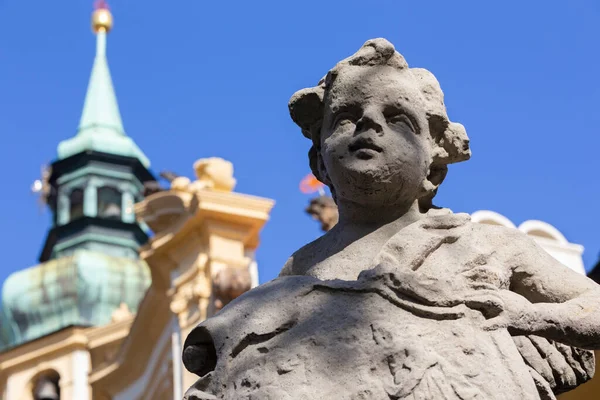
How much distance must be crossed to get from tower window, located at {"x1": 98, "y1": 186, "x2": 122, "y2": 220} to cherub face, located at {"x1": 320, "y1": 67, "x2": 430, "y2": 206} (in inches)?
1691

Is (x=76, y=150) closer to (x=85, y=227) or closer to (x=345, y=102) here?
(x=85, y=227)

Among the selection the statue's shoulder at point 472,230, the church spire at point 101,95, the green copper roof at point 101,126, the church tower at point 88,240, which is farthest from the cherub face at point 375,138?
the church spire at point 101,95

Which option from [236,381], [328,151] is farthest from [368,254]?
[236,381]

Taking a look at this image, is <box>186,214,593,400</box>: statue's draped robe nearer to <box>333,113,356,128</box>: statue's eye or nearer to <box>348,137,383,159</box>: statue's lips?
<box>348,137,383,159</box>: statue's lips

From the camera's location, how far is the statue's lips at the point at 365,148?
14.8ft

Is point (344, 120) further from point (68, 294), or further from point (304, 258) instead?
point (68, 294)

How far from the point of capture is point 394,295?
166 inches

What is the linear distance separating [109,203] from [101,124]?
3.60 m

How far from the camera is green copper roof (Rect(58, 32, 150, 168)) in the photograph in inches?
1922

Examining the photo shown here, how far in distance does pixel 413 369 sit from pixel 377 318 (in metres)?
0.20

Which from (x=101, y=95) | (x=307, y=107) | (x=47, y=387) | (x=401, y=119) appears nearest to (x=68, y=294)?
(x=101, y=95)

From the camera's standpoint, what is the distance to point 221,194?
2397 centimetres

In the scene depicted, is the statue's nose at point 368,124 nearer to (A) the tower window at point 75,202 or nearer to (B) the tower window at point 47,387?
(B) the tower window at point 47,387

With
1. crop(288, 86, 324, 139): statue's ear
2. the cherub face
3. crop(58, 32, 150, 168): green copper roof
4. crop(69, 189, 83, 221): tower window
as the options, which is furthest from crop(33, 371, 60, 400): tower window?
the cherub face
